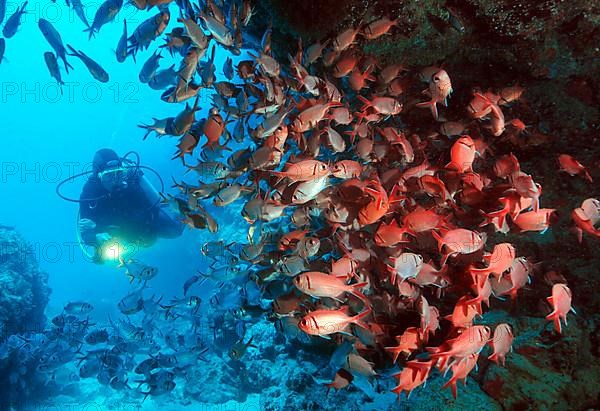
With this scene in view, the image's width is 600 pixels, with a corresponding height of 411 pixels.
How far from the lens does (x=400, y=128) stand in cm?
565

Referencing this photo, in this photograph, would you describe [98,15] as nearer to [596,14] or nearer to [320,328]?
[320,328]

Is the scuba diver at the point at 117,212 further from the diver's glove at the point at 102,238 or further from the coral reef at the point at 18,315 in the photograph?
the coral reef at the point at 18,315

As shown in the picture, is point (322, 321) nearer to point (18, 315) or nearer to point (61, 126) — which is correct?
point (18, 315)

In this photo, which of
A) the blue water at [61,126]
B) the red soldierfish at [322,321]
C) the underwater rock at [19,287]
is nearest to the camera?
the red soldierfish at [322,321]

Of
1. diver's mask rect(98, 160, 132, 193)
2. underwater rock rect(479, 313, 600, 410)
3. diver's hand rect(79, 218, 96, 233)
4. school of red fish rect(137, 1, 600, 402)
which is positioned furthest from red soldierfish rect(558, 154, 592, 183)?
diver's hand rect(79, 218, 96, 233)

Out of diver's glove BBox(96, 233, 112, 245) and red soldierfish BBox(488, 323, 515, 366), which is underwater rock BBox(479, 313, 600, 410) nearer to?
red soldierfish BBox(488, 323, 515, 366)

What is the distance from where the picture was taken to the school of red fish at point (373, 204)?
119 inches

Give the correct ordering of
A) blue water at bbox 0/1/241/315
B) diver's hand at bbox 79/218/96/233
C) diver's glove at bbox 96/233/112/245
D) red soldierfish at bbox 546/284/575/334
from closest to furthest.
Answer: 1. red soldierfish at bbox 546/284/575/334
2. diver's hand at bbox 79/218/96/233
3. diver's glove at bbox 96/233/112/245
4. blue water at bbox 0/1/241/315

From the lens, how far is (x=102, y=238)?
1170 centimetres

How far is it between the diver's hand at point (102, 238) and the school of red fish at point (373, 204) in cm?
845

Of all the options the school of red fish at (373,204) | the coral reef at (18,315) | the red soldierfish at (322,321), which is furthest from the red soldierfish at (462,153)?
the coral reef at (18,315)

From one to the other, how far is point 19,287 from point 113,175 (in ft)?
20.7

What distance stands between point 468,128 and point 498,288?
87.7 inches

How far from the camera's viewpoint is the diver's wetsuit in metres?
11.4
